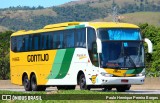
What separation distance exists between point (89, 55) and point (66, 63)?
9.16 feet

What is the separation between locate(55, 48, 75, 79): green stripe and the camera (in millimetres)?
31781

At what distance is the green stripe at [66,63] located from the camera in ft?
104

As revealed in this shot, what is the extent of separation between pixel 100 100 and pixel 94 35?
11.3m

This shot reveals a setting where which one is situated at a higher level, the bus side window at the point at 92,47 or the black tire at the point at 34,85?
the bus side window at the point at 92,47

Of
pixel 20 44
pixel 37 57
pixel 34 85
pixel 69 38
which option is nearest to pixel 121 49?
pixel 69 38

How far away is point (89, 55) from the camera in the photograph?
2989cm

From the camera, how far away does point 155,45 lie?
78.9 m

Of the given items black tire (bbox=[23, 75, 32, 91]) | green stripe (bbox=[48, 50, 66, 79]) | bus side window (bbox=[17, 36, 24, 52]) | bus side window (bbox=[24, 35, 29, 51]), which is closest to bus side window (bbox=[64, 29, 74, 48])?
green stripe (bbox=[48, 50, 66, 79])

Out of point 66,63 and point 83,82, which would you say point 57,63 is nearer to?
point 66,63

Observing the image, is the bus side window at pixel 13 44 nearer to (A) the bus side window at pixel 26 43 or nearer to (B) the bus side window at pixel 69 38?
(A) the bus side window at pixel 26 43

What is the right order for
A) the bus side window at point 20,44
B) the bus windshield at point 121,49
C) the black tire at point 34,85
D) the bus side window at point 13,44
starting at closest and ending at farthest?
1. the bus windshield at point 121,49
2. the black tire at point 34,85
3. the bus side window at point 20,44
4. the bus side window at point 13,44

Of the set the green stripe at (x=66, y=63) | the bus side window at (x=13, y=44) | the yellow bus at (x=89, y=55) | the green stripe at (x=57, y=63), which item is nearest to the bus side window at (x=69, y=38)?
the yellow bus at (x=89, y=55)

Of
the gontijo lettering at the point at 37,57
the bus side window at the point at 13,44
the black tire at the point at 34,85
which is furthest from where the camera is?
the bus side window at the point at 13,44

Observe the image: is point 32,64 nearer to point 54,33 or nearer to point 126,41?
point 54,33
